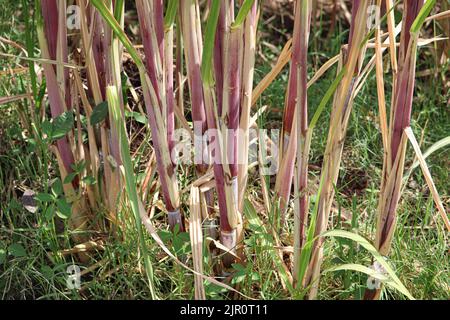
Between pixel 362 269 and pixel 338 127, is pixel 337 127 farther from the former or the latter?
pixel 362 269

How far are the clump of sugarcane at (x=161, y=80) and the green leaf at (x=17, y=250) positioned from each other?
27cm

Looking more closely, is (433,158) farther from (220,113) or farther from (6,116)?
(6,116)

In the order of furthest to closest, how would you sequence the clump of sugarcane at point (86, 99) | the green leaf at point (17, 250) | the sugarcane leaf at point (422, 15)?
the green leaf at point (17, 250) → the clump of sugarcane at point (86, 99) → the sugarcane leaf at point (422, 15)

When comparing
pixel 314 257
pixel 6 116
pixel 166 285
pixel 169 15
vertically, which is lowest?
pixel 166 285

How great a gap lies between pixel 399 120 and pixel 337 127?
0.29 feet

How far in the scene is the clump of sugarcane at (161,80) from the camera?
1.09 m

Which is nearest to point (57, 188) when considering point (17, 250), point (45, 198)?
point (45, 198)

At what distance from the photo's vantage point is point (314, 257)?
1202mm

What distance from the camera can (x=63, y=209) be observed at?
1.27 meters

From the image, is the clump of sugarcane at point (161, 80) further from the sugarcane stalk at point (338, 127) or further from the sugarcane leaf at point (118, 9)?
the sugarcane stalk at point (338, 127)

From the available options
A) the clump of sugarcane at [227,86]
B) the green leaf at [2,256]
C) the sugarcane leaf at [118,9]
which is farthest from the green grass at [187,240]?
the sugarcane leaf at [118,9]

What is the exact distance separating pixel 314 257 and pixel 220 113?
0.27m

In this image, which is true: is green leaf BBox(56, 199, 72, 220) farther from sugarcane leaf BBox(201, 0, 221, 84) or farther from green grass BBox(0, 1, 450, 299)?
sugarcane leaf BBox(201, 0, 221, 84)

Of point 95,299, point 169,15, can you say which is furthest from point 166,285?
point 169,15
